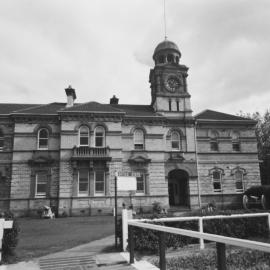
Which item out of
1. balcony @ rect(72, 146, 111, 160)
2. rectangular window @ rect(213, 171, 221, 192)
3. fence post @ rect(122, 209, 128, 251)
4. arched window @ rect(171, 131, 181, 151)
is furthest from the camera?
arched window @ rect(171, 131, 181, 151)

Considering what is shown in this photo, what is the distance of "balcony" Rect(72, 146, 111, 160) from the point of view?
24495mm

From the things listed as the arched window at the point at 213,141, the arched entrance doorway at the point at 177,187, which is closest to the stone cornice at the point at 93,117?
the arched entrance doorway at the point at 177,187

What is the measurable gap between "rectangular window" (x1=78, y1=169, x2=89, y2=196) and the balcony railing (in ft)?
4.57

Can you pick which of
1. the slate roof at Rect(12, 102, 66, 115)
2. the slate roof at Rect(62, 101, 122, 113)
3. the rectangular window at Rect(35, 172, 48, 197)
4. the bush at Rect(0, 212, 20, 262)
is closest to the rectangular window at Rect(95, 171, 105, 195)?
the rectangular window at Rect(35, 172, 48, 197)

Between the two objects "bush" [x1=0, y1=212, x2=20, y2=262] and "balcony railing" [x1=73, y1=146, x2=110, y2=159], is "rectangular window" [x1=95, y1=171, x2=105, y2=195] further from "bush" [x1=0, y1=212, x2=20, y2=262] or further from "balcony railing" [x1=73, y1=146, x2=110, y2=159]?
"bush" [x1=0, y1=212, x2=20, y2=262]

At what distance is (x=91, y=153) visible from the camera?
24797mm

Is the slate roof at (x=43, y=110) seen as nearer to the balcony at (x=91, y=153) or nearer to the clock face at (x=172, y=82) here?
the balcony at (x=91, y=153)

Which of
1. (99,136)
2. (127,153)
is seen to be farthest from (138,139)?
(99,136)

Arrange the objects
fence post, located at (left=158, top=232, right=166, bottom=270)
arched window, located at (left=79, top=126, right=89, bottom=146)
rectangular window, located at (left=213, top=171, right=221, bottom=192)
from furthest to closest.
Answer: rectangular window, located at (left=213, top=171, right=221, bottom=192) < arched window, located at (left=79, top=126, right=89, bottom=146) < fence post, located at (left=158, top=232, right=166, bottom=270)

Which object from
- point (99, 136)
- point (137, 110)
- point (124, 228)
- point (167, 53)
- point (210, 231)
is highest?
point (167, 53)

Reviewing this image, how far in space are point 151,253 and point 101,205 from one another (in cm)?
1537

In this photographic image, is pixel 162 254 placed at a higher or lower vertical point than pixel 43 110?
lower

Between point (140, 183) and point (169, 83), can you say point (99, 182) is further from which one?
point (169, 83)

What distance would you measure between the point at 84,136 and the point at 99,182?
4.45 metres
